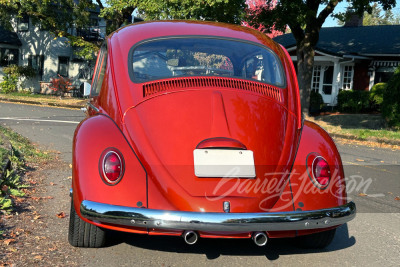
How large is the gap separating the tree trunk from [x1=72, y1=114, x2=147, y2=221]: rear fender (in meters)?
19.8

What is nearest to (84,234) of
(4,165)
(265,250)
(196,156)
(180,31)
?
(196,156)

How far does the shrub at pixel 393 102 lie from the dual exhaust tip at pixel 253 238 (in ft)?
49.5

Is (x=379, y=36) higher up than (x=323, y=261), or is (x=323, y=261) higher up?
(x=379, y=36)

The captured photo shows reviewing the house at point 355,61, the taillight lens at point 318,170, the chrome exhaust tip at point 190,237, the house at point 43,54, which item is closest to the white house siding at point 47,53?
the house at point 43,54

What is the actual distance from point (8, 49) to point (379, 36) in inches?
1080

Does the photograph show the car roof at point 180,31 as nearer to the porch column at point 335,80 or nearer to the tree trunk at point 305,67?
the tree trunk at point 305,67

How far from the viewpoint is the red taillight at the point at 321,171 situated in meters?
4.11

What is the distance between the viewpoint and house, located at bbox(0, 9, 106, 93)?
39.9 meters

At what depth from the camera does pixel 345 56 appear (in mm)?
30031

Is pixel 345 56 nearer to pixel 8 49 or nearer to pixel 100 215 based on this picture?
pixel 8 49

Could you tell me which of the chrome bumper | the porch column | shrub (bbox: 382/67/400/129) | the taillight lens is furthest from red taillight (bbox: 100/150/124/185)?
the porch column

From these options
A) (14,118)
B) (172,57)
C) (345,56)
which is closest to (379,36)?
(345,56)

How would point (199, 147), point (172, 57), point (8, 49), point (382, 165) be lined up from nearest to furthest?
point (199, 147)
point (172, 57)
point (382, 165)
point (8, 49)

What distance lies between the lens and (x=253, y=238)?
12.2ft
